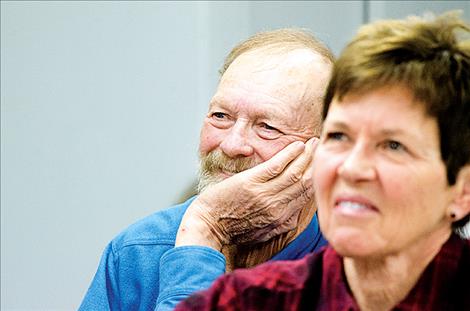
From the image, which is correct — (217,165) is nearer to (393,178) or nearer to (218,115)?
(218,115)

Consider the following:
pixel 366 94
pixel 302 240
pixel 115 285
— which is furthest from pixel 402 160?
pixel 115 285

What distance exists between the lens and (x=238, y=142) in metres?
2.11

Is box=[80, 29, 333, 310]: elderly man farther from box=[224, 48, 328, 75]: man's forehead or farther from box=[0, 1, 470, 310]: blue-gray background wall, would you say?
box=[0, 1, 470, 310]: blue-gray background wall

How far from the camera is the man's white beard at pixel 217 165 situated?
6.92 feet

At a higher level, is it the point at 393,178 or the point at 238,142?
the point at 393,178

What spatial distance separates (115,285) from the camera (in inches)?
83.8

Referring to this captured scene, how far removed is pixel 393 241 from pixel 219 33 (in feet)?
6.83

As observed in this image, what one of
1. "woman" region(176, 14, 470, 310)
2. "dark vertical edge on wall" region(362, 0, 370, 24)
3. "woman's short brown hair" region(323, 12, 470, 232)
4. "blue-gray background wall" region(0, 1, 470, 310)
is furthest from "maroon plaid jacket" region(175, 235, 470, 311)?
"dark vertical edge on wall" region(362, 0, 370, 24)

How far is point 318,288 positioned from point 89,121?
2007mm

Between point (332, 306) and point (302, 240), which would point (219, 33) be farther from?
point (332, 306)

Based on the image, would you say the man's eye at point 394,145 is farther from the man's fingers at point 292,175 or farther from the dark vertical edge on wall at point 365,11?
the dark vertical edge on wall at point 365,11

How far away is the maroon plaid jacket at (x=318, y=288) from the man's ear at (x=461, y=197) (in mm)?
42

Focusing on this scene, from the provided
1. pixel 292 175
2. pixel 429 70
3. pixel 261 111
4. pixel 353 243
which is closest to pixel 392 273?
pixel 353 243

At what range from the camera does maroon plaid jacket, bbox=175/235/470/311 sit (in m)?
1.38
